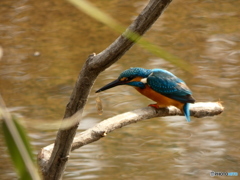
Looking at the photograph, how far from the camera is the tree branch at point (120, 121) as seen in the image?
1.05 metres

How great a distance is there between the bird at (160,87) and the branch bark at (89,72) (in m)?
0.51

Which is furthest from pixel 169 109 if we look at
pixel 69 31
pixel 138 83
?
pixel 69 31

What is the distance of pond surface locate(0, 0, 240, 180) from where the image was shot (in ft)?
7.41

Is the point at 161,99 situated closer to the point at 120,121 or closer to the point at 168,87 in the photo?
the point at 168,87

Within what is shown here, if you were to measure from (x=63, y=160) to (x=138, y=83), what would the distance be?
59cm

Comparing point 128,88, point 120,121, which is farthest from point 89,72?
point 128,88

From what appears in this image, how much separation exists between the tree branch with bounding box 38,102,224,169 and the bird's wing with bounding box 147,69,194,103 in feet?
0.19

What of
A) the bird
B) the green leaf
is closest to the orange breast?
the bird

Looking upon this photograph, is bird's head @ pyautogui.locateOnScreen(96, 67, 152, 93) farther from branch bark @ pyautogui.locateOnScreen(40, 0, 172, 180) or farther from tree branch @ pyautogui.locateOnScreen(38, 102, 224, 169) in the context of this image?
branch bark @ pyautogui.locateOnScreen(40, 0, 172, 180)

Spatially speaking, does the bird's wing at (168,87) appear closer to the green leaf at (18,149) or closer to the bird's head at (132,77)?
the bird's head at (132,77)

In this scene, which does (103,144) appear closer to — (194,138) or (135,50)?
(194,138)

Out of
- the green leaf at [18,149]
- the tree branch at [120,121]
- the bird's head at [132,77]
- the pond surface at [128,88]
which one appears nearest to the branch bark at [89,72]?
the tree branch at [120,121]

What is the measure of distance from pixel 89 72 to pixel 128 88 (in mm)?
2281

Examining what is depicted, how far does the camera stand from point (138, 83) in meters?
1.41
